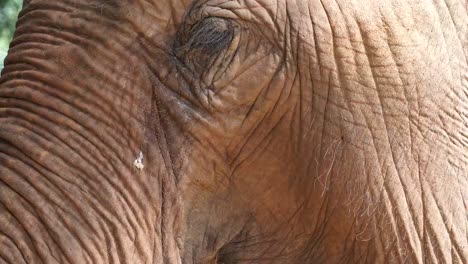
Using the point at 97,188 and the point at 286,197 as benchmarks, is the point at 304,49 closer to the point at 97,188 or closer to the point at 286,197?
the point at 286,197

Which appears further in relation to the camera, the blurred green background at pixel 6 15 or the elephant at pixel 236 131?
the blurred green background at pixel 6 15

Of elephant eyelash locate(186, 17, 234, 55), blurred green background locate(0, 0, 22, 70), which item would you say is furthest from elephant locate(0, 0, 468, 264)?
blurred green background locate(0, 0, 22, 70)

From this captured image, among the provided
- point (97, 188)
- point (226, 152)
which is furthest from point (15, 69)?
point (226, 152)

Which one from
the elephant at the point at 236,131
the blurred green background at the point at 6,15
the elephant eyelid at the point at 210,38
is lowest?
the elephant at the point at 236,131

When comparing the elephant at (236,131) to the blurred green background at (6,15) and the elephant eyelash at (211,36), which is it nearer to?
the elephant eyelash at (211,36)

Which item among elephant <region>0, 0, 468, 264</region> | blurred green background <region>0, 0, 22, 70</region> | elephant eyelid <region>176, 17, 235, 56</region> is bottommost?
elephant <region>0, 0, 468, 264</region>

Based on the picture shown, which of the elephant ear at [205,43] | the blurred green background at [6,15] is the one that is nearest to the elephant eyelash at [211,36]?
the elephant ear at [205,43]

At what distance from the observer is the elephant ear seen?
342 cm

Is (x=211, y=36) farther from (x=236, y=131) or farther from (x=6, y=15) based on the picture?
(x=6, y=15)

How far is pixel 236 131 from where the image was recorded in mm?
3479

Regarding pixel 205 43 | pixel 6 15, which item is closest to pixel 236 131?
pixel 205 43

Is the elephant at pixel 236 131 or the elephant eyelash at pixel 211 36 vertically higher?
the elephant eyelash at pixel 211 36

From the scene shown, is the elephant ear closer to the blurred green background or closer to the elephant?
the elephant

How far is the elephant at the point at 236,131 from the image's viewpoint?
11.0ft
